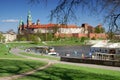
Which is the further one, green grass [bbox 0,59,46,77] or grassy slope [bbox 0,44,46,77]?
grassy slope [bbox 0,44,46,77]

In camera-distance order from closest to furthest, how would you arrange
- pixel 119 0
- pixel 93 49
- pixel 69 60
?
1. pixel 119 0
2. pixel 69 60
3. pixel 93 49

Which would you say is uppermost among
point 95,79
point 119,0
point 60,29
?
point 119,0

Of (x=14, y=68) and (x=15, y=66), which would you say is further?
(x=15, y=66)

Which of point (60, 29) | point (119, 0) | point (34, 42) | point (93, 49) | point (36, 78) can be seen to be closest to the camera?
point (119, 0)

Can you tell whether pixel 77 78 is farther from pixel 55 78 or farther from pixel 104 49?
pixel 104 49

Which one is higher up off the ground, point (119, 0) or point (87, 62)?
point (119, 0)

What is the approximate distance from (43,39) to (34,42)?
49.8 ft

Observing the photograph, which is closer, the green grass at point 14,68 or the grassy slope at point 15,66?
the green grass at point 14,68

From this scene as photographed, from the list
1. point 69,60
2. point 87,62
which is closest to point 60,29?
point 87,62

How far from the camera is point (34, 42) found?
154 m

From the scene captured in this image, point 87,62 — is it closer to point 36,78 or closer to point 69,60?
point 69,60

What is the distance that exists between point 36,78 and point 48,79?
0.81m

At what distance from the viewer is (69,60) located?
37.9 metres

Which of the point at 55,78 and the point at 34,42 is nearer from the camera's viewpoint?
the point at 55,78
